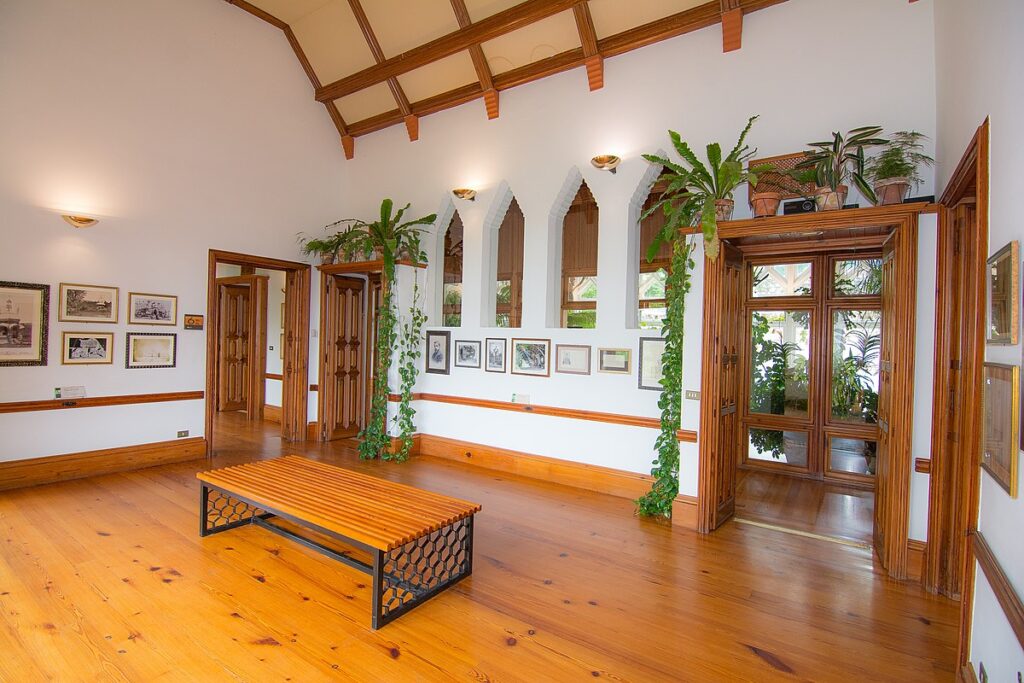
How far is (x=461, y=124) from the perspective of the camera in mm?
6582

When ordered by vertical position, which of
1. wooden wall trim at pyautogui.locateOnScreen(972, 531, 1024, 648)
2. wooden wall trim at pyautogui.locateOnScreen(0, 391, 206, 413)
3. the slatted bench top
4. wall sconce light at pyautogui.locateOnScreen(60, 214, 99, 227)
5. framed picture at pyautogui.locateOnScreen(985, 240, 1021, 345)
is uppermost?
wall sconce light at pyautogui.locateOnScreen(60, 214, 99, 227)

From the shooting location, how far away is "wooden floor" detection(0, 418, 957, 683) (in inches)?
95.6

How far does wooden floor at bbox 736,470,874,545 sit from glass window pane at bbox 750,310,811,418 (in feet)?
2.79

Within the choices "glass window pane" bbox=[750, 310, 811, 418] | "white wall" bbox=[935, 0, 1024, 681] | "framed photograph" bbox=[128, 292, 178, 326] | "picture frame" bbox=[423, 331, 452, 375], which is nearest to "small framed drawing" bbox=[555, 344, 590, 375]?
"picture frame" bbox=[423, 331, 452, 375]

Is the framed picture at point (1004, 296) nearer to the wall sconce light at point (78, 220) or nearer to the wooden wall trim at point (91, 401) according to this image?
the wall sconce light at point (78, 220)

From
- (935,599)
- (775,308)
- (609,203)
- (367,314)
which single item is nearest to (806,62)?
(609,203)

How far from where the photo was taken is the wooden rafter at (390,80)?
634cm

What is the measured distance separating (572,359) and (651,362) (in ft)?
2.90

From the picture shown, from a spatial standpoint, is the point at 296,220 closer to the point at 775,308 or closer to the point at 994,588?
the point at 775,308

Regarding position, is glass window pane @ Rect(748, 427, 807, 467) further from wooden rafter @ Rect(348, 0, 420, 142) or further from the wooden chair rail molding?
wooden rafter @ Rect(348, 0, 420, 142)

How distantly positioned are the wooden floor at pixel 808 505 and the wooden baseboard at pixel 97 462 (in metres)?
6.18

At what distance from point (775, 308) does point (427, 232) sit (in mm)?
4439

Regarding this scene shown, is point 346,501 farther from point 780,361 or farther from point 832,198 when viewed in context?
point 780,361

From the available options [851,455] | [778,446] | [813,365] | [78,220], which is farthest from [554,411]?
[78,220]
